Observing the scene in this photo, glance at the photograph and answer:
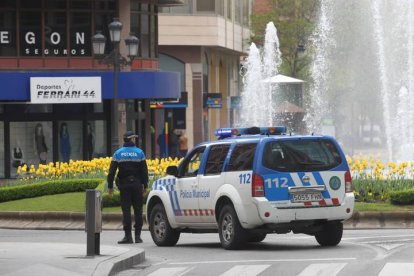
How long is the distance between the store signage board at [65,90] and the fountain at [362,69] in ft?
34.5

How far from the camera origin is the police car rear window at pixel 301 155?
800 inches

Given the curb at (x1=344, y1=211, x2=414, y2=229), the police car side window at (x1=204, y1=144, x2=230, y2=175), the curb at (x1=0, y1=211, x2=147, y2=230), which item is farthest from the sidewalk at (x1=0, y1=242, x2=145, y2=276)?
the curb at (x1=344, y1=211, x2=414, y2=229)

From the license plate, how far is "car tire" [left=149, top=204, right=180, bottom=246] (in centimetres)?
304

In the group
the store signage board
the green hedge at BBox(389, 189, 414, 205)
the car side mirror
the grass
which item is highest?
the store signage board

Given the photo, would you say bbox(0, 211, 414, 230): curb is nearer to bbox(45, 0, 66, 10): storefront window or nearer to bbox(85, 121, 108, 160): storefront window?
bbox(85, 121, 108, 160): storefront window

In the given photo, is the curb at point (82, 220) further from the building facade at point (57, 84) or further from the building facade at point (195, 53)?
the building facade at point (195, 53)

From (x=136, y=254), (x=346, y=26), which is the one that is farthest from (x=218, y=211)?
(x=346, y=26)

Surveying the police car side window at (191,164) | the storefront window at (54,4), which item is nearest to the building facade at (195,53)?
the storefront window at (54,4)

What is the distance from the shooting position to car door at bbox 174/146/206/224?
21.9m

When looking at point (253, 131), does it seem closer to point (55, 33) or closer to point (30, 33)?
point (30, 33)

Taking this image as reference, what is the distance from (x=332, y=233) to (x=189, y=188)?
257 cm

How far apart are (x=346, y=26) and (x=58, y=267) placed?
59.9m

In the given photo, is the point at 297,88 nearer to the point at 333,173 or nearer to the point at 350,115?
the point at 350,115

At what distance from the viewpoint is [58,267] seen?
17.1 meters
